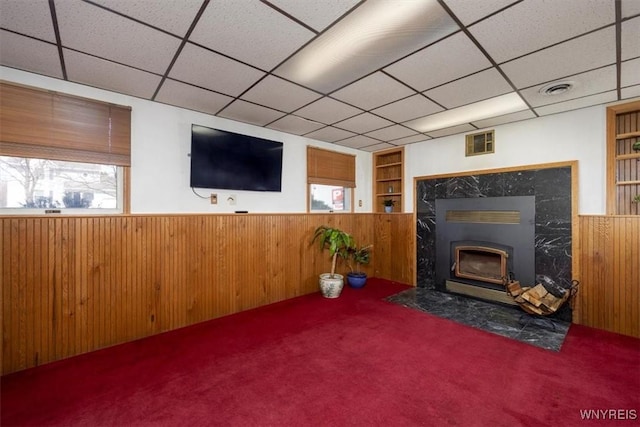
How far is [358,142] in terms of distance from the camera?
513 cm

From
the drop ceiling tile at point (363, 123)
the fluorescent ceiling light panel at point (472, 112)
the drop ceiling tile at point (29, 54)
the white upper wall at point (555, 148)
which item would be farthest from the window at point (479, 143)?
the drop ceiling tile at point (29, 54)

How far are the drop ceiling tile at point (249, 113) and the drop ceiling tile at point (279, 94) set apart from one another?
6.5 inches

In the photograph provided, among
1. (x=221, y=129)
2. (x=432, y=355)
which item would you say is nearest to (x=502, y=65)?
(x=432, y=355)

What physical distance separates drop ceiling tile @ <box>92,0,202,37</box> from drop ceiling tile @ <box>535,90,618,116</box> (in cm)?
401

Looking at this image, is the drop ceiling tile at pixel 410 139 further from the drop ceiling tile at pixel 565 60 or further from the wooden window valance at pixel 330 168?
the drop ceiling tile at pixel 565 60

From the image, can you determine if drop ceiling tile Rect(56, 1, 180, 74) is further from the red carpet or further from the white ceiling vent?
the white ceiling vent

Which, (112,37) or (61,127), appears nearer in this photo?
(112,37)

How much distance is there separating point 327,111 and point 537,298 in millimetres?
3684

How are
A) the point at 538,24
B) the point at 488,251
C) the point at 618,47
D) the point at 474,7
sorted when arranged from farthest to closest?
1. the point at 488,251
2. the point at 618,47
3. the point at 538,24
4. the point at 474,7

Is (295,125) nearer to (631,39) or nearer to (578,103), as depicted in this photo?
(631,39)

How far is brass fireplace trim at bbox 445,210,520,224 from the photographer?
4.04 meters

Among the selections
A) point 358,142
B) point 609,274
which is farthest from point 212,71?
point 609,274

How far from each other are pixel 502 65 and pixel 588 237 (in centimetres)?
257

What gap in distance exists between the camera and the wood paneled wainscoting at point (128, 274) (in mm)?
2492
